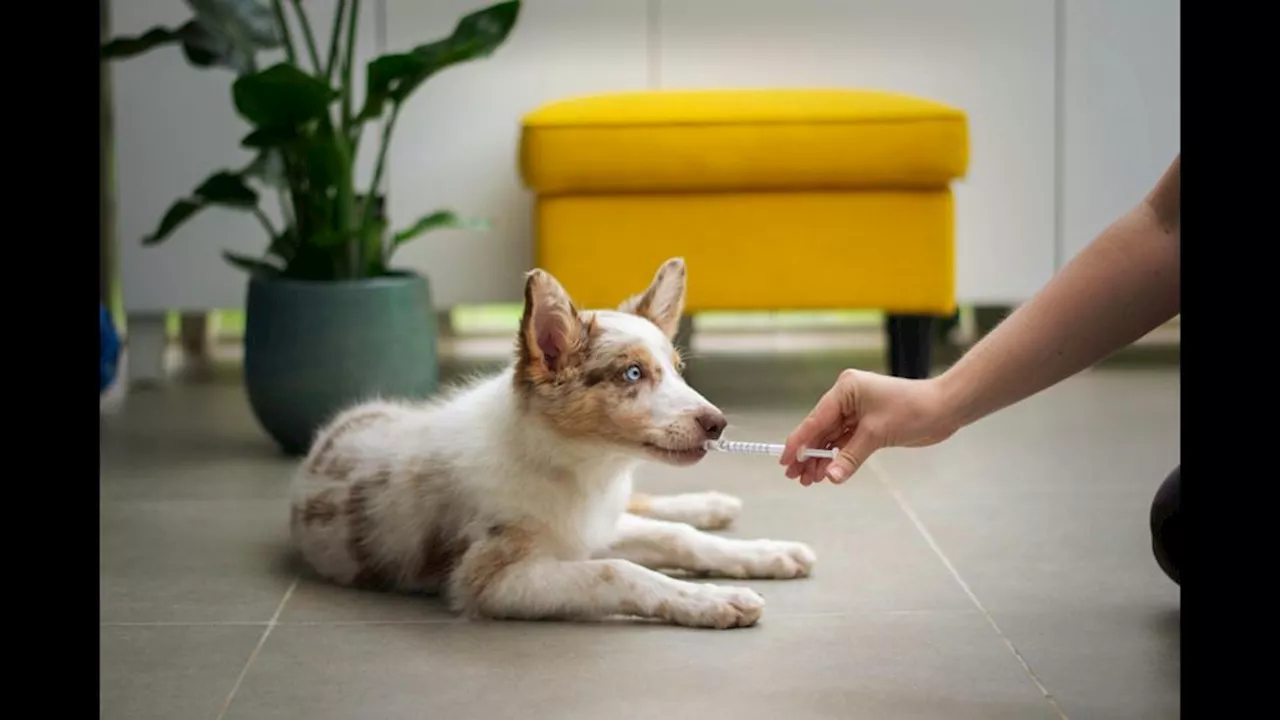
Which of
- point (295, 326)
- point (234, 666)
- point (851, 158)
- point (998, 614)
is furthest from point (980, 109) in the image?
point (234, 666)

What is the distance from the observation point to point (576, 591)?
6.30 feet

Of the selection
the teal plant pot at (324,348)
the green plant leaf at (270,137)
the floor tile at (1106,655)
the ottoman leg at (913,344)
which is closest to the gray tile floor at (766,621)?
the floor tile at (1106,655)

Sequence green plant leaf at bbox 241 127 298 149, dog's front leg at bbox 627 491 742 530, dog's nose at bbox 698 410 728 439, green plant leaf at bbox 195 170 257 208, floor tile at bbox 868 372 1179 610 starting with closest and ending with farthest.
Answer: dog's nose at bbox 698 410 728 439 → floor tile at bbox 868 372 1179 610 → dog's front leg at bbox 627 491 742 530 → green plant leaf at bbox 241 127 298 149 → green plant leaf at bbox 195 170 257 208

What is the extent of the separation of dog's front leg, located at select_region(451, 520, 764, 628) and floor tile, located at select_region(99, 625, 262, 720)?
282 millimetres

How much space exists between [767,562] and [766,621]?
20 cm

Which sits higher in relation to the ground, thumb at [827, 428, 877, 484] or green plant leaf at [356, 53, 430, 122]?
green plant leaf at [356, 53, 430, 122]

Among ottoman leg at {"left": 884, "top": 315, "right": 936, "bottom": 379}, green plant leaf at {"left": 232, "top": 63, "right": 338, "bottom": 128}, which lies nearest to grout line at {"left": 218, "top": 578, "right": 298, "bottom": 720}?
green plant leaf at {"left": 232, "top": 63, "right": 338, "bottom": 128}

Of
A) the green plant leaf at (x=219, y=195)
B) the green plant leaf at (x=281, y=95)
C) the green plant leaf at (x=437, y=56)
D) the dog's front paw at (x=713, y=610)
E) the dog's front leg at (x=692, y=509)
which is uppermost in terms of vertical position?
the green plant leaf at (x=437, y=56)

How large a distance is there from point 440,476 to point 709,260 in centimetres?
141

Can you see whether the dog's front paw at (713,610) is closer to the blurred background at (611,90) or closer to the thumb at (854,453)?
the thumb at (854,453)

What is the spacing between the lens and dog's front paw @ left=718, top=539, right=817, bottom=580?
2.14 meters

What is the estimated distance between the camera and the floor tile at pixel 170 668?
167cm

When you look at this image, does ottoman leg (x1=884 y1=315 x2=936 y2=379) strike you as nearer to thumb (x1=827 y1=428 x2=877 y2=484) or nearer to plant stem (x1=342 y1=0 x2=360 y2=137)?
plant stem (x1=342 y1=0 x2=360 y2=137)

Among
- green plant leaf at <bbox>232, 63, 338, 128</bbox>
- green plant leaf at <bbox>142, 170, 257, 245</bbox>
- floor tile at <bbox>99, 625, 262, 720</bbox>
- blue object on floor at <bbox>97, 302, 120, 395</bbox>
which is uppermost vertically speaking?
green plant leaf at <bbox>232, 63, 338, 128</bbox>
